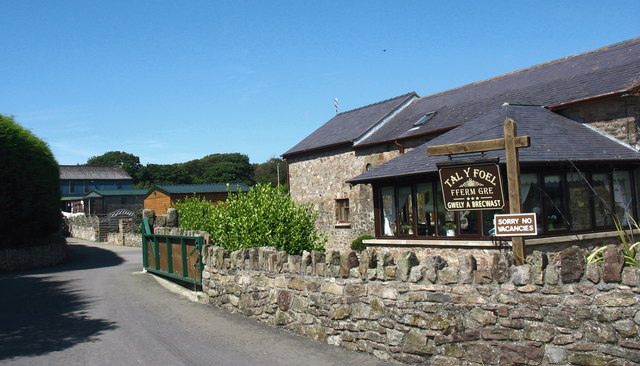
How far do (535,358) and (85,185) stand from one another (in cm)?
8885

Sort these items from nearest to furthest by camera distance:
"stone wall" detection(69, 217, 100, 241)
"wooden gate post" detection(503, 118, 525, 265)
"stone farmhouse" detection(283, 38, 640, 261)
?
"wooden gate post" detection(503, 118, 525, 265) → "stone farmhouse" detection(283, 38, 640, 261) → "stone wall" detection(69, 217, 100, 241)

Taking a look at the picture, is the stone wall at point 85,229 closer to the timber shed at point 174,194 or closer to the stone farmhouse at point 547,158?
the timber shed at point 174,194

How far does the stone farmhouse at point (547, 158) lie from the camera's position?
1245cm

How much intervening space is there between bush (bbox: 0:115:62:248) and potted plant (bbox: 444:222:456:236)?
16.4 metres

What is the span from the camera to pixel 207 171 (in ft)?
344

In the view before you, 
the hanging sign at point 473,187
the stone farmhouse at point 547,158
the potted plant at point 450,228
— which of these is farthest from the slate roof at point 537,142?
the hanging sign at point 473,187

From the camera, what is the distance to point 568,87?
54.1 ft

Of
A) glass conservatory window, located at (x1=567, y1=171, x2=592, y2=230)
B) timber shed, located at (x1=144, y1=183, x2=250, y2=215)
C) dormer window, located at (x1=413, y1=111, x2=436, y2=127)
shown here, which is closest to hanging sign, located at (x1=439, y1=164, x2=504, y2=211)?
glass conservatory window, located at (x1=567, y1=171, x2=592, y2=230)

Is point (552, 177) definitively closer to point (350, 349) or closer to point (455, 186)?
point (455, 186)

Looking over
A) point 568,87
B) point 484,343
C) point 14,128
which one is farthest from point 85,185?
point 484,343

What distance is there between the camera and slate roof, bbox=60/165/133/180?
3287 inches

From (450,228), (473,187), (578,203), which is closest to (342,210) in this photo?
(450,228)

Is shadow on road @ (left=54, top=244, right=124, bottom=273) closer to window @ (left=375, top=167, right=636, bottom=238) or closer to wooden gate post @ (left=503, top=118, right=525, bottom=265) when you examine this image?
window @ (left=375, top=167, right=636, bottom=238)

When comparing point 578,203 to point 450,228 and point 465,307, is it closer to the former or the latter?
point 450,228
